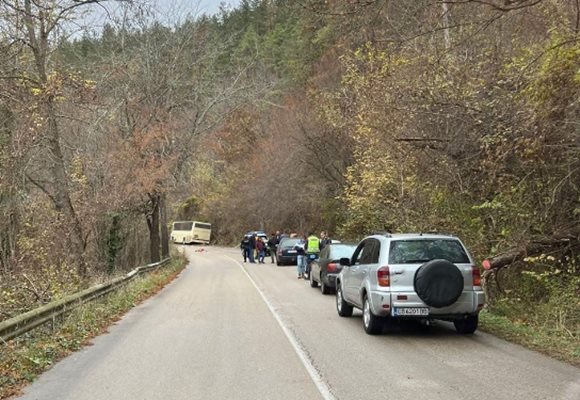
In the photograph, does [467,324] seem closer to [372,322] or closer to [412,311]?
[412,311]

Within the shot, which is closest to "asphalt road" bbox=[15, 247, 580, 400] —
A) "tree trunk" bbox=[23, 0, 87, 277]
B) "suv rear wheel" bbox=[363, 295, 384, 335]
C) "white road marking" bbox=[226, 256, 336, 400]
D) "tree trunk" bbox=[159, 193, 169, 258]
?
"white road marking" bbox=[226, 256, 336, 400]

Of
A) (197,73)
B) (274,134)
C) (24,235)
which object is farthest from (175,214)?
(24,235)

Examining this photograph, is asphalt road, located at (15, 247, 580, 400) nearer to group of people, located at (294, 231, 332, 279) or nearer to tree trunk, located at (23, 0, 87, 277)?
tree trunk, located at (23, 0, 87, 277)

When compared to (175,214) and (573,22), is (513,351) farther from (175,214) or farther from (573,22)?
(175,214)

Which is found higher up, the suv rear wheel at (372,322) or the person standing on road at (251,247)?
the person standing on road at (251,247)

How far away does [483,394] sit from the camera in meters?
6.80

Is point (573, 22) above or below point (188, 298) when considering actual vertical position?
above

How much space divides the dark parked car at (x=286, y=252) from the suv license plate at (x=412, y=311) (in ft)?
81.8

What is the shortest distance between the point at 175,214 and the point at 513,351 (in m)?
80.0

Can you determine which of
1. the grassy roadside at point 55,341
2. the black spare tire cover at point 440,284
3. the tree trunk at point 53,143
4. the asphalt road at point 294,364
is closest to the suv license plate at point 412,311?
the black spare tire cover at point 440,284

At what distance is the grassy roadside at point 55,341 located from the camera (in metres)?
7.98

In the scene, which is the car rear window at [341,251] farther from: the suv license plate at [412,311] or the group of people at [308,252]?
the suv license plate at [412,311]

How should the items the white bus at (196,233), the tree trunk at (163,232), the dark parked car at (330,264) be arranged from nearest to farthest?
1. the dark parked car at (330,264)
2. the tree trunk at (163,232)
3. the white bus at (196,233)

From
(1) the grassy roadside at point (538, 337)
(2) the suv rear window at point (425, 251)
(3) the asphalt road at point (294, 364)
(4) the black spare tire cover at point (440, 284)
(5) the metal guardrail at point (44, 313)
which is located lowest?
(3) the asphalt road at point (294, 364)
